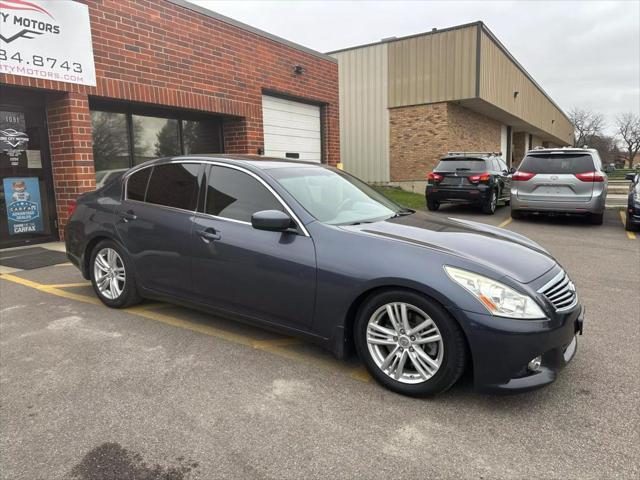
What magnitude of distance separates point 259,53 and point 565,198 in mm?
7439

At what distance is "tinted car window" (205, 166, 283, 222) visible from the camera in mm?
3664

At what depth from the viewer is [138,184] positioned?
4574 mm

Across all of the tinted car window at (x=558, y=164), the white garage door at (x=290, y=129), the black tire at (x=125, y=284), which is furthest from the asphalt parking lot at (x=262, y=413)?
the white garage door at (x=290, y=129)

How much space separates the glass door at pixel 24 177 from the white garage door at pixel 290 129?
4774mm

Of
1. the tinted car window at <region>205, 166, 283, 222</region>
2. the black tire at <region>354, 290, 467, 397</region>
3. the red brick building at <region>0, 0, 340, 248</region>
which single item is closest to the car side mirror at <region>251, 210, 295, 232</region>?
the tinted car window at <region>205, 166, 283, 222</region>

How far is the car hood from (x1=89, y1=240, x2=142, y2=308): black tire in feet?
7.54

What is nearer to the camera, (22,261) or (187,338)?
(187,338)

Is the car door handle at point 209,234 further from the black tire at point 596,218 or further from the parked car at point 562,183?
the black tire at point 596,218

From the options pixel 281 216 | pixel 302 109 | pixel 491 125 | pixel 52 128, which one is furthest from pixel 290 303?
pixel 491 125

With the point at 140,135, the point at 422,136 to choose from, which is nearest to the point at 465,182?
the point at 422,136

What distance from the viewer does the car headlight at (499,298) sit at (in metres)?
2.72

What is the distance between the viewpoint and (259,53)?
10.6 metres

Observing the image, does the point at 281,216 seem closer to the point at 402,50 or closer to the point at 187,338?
the point at 187,338

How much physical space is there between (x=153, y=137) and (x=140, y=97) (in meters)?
1.14
